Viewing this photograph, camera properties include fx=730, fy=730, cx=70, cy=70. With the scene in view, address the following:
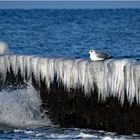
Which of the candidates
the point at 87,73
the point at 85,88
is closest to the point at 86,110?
the point at 85,88

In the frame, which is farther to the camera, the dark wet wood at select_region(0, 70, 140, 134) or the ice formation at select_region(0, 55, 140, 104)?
the dark wet wood at select_region(0, 70, 140, 134)

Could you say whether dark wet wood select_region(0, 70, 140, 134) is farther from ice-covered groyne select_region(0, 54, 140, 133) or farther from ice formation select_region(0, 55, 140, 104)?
ice formation select_region(0, 55, 140, 104)

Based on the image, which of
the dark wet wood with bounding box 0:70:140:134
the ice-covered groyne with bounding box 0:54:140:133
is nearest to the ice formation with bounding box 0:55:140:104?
the ice-covered groyne with bounding box 0:54:140:133

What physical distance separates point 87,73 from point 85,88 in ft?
1.05

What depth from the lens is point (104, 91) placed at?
1478cm

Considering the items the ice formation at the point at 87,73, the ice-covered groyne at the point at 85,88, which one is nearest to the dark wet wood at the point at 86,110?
the ice-covered groyne at the point at 85,88

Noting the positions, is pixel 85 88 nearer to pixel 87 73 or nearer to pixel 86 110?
pixel 87 73

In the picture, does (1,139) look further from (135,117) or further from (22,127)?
(135,117)

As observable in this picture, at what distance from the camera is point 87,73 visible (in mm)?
15203

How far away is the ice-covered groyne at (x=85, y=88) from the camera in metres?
14.3

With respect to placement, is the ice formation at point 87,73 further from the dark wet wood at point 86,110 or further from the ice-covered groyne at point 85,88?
the dark wet wood at point 86,110

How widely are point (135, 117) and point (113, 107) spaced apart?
0.64 meters

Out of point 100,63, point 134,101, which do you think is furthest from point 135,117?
point 100,63

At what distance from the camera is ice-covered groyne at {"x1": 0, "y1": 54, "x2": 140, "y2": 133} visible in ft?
46.9
